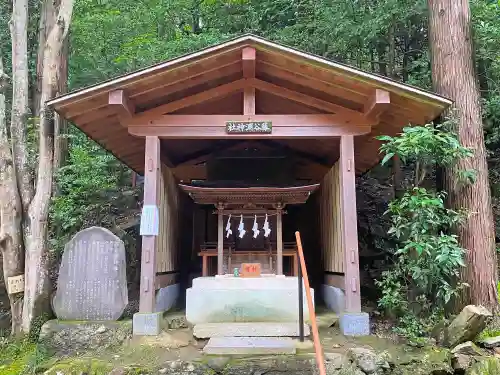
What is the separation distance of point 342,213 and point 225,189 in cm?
244

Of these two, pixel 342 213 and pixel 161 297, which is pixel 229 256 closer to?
pixel 161 297

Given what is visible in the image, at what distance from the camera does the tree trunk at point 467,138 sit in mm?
6062

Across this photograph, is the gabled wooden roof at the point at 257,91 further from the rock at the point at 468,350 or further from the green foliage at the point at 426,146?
the rock at the point at 468,350

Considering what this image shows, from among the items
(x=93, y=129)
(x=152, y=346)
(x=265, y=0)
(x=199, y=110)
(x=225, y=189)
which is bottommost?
(x=152, y=346)

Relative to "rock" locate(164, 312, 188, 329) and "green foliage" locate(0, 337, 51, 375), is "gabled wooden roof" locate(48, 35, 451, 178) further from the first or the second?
"green foliage" locate(0, 337, 51, 375)

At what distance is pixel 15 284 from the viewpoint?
7.41 m

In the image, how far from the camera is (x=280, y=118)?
6598 mm

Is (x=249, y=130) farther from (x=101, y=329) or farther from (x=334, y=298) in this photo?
(x=101, y=329)

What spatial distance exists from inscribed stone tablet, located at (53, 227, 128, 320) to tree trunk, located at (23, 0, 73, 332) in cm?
129

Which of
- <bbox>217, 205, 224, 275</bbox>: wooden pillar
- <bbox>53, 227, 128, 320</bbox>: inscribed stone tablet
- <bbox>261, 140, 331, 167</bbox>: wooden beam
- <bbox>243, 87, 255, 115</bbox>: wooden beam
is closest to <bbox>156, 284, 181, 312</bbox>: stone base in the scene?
<bbox>53, 227, 128, 320</bbox>: inscribed stone tablet

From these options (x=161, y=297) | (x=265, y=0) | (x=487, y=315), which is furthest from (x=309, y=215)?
(x=265, y=0)

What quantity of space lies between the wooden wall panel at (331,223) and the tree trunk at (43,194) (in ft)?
16.6

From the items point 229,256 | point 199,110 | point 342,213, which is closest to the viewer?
point 342,213

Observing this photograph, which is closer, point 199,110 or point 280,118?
point 280,118
